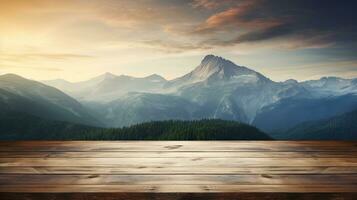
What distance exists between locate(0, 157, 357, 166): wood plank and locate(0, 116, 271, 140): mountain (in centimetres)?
2890

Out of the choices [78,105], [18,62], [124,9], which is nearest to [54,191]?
[124,9]

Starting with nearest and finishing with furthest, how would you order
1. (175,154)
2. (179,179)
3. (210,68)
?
(179,179), (175,154), (210,68)

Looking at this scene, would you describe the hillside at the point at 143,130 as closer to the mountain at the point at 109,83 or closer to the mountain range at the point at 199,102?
the mountain range at the point at 199,102

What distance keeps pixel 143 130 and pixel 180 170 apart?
3642 centimetres

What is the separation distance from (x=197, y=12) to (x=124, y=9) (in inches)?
101

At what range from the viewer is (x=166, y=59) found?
18.0m

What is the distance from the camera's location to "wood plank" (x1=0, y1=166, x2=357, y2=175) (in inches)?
98.4

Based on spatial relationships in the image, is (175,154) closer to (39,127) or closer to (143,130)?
(143,130)

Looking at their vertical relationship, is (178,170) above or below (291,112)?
below

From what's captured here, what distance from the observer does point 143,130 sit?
127 ft

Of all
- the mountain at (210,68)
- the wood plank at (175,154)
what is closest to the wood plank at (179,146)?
the wood plank at (175,154)

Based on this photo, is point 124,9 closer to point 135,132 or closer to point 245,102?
point 135,132

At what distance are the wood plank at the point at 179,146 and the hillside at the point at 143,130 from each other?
92.1 feet

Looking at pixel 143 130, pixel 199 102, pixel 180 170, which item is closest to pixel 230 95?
pixel 199 102
